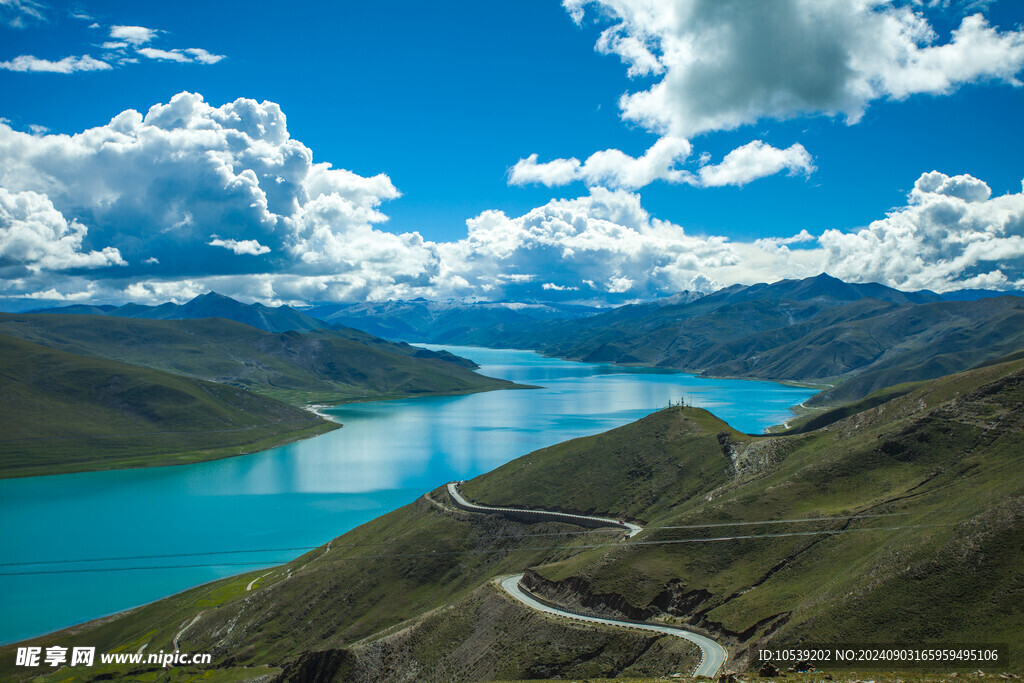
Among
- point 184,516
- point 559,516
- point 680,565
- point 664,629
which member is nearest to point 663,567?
point 680,565

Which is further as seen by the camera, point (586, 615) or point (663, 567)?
point (663, 567)

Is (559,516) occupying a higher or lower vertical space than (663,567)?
lower

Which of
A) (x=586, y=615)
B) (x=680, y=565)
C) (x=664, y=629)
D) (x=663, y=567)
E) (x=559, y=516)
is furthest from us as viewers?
(x=559, y=516)

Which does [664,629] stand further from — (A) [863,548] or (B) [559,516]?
(B) [559,516]

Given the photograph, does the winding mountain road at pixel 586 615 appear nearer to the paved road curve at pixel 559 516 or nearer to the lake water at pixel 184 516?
the paved road curve at pixel 559 516

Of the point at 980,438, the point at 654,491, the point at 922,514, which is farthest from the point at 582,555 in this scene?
the point at 980,438

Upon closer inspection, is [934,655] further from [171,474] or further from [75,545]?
[171,474]

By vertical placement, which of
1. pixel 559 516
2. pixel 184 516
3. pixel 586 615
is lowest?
pixel 184 516
